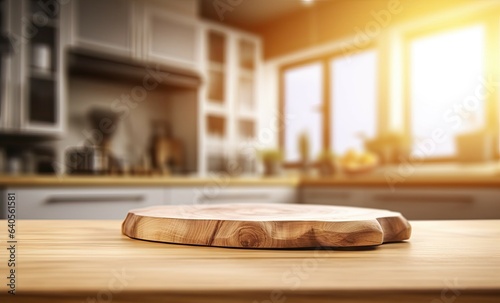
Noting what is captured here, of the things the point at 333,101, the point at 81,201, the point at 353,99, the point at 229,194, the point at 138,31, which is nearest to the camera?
the point at 81,201

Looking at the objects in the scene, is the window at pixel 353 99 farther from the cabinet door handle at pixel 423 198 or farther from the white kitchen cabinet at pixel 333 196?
the cabinet door handle at pixel 423 198

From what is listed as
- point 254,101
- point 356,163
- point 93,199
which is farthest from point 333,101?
point 93,199

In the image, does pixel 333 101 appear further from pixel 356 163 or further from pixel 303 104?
pixel 356 163

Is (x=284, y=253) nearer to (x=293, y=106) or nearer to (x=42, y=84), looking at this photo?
(x=42, y=84)

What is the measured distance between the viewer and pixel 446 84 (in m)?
3.33

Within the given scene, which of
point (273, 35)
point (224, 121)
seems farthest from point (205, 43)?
point (273, 35)

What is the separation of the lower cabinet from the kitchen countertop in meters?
1.72

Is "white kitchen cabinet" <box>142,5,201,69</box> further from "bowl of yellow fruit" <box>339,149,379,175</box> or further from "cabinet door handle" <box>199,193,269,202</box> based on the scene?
"bowl of yellow fruit" <box>339,149,379,175</box>

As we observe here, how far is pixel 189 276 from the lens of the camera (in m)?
0.36

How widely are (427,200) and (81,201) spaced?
5.31 ft

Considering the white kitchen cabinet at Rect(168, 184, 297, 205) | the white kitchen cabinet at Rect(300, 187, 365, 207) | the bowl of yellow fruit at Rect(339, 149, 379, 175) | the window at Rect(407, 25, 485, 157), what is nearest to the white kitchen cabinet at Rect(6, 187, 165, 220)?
the white kitchen cabinet at Rect(168, 184, 297, 205)

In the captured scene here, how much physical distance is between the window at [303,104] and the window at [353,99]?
172 millimetres

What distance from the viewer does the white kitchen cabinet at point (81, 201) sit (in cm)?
201

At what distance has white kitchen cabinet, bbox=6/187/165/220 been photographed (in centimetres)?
201
